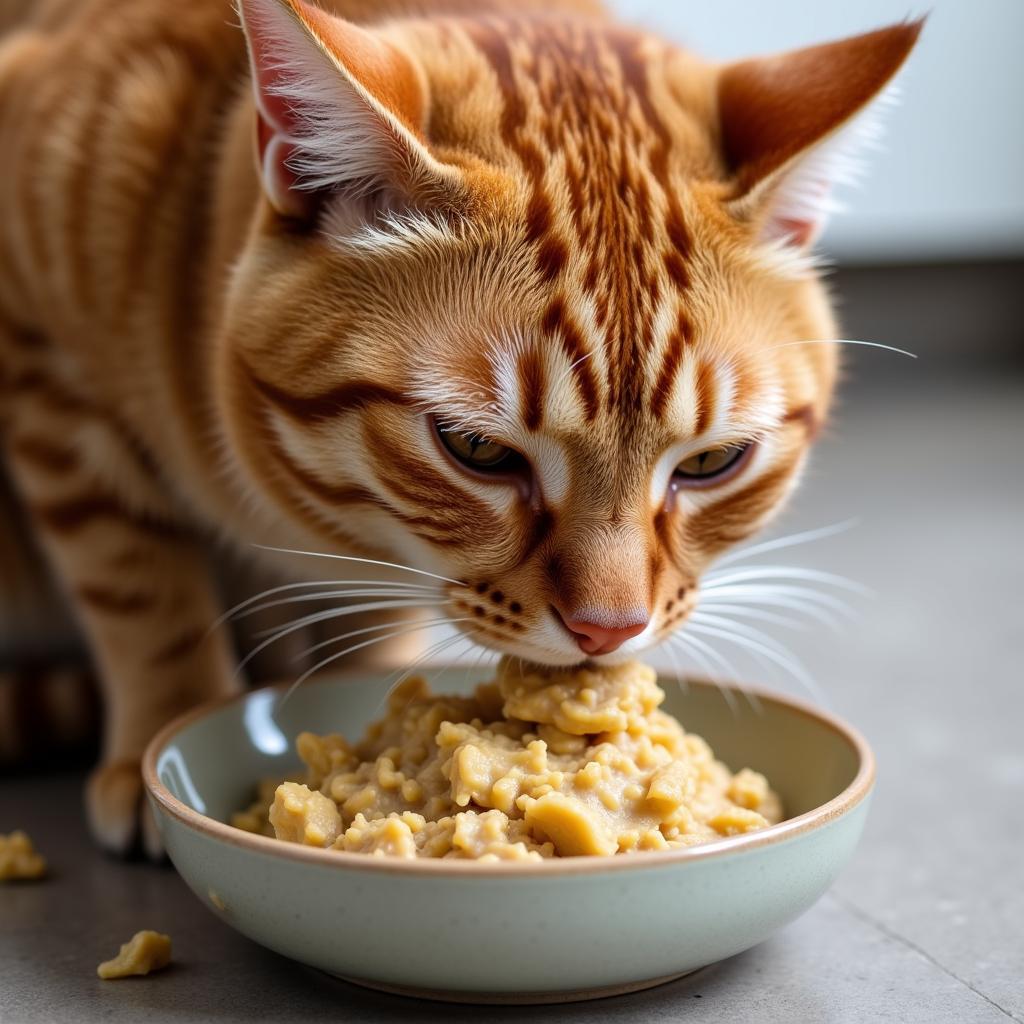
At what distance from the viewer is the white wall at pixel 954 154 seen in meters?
4.34

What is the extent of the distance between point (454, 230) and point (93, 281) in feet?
1.84

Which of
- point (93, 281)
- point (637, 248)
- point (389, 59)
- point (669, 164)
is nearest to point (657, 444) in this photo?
point (637, 248)

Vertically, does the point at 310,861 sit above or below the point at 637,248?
below

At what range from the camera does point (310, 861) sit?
3.14 ft

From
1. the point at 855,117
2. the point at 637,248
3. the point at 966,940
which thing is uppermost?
the point at 855,117

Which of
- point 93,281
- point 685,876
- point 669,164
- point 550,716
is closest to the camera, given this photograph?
point 685,876

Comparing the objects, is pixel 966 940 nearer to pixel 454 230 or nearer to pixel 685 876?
pixel 685 876

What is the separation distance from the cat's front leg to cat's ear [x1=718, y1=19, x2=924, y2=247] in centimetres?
→ 78

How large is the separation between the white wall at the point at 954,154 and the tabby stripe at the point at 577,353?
3409 mm

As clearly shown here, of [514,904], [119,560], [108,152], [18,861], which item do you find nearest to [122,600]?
[119,560]

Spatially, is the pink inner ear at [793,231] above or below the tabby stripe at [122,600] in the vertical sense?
above

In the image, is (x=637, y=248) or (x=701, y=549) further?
(x=701, y=549)

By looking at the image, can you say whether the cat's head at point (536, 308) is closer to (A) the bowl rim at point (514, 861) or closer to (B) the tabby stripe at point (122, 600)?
(A) the bowl rim at point (514, 861)

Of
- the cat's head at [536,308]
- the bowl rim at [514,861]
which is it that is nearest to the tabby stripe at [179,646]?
the cat's head at [536,308]
